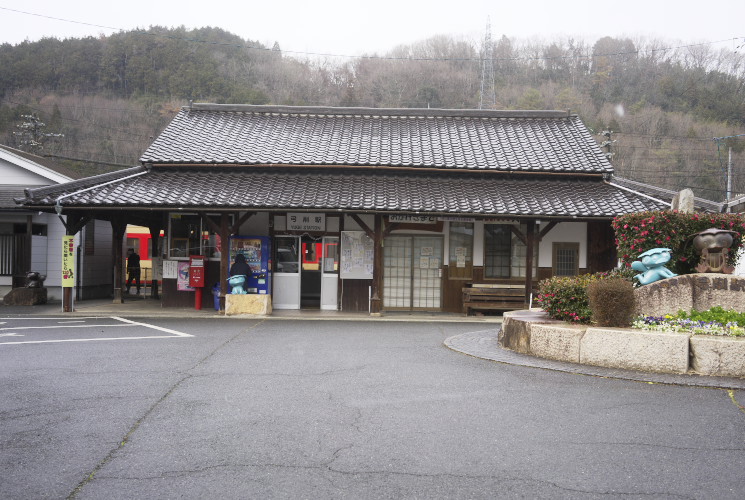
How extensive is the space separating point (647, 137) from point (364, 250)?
32.1 metres

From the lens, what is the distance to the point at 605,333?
789 centimetres

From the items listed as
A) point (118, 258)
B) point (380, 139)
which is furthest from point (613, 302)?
point (118, 258)

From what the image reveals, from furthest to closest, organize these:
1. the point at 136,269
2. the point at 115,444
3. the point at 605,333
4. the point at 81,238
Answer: the point at 136,269 → the point at 81,238 → the point at 605,333 → the point at 115,444

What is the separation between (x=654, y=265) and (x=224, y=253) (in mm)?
9830

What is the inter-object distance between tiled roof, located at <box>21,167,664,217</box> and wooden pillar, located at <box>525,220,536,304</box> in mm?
740

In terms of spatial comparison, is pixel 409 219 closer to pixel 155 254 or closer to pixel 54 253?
pixel 155 254

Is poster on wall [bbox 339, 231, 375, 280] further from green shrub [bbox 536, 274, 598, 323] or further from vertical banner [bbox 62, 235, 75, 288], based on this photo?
green shrub [bbox 536, 274, 598, 323]

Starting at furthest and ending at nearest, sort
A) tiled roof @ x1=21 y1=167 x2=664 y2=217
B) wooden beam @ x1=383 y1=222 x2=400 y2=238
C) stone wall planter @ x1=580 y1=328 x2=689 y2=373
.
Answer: wooden beam @ x1=383 y1=222 x2=400 y2=238
tiled roof @ x1=21 y1=167 x2=664 y2=217
stone wall planter @ x1=580 y1=328 x2=689 y2=373

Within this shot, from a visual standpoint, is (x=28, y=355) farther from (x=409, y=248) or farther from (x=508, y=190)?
(x=508, y=190)

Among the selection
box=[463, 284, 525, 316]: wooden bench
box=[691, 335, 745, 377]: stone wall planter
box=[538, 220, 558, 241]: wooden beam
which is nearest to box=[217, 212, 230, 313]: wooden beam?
box=[463, 284, 525, 316]: wooden bench

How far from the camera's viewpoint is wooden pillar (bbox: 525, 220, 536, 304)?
1516 cm

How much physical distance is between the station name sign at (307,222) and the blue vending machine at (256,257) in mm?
796

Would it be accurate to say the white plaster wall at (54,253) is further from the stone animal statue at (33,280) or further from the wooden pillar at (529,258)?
the wooden pillar at (529,258)

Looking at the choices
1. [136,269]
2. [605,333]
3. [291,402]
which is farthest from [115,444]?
[136,269]
